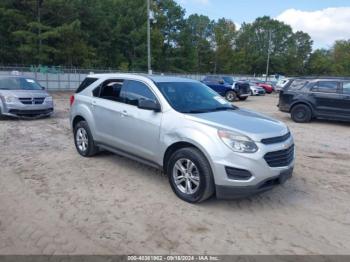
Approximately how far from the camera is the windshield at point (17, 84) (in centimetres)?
1187

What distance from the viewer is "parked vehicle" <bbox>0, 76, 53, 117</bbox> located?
1112 centimetres

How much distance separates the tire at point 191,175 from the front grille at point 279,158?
2.58ft

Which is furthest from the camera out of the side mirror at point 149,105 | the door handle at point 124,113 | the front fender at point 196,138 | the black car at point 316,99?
the black car at point 316,99

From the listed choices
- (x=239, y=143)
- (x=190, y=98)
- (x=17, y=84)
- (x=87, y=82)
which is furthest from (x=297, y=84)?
(x=17, y=84)

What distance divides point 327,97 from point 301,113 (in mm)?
1090

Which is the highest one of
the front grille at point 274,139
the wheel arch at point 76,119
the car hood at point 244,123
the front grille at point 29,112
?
the car hood at point 244,123

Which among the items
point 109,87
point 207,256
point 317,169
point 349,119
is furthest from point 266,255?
point 349,119

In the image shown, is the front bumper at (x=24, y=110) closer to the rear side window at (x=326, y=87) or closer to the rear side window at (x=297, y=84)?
the rear side window at (x=297, y=84)

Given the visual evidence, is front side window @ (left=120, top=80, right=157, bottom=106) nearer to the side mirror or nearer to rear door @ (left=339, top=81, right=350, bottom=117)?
the side mirror

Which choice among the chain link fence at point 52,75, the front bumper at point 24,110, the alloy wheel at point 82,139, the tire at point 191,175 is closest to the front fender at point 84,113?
the alloy wheel at point 82,139

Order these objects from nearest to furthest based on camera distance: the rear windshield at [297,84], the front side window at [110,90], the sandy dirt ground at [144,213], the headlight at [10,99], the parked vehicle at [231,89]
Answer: the sandy dirt ground at [144,213], the front side window at [110,90], the headlight at [10,99], the rear windshield at [297,84], the parked vehicle at [231,89]

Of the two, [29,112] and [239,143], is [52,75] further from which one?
[239,143]

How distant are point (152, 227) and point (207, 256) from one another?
84cm

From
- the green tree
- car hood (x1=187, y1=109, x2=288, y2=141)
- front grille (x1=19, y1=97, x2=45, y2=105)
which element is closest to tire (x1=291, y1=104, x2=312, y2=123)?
car hood (x1=187, y1=109, x2=288, y2=141)
